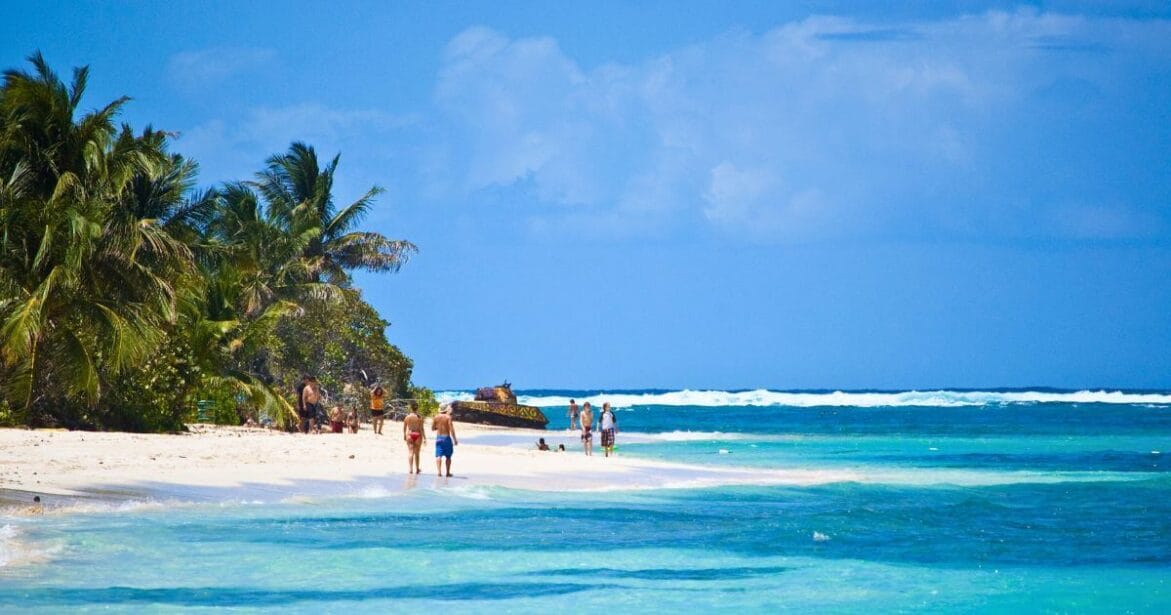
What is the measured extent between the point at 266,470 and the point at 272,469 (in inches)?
10.0

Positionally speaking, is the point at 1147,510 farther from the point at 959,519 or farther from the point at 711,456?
the point at 711,456

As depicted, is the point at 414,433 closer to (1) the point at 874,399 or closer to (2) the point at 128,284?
(2) the point at 128,284

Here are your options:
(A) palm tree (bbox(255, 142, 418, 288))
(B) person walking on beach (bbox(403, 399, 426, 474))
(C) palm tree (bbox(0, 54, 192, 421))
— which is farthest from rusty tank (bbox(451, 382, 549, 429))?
(B) person walking on beach (bbox(403, 399, 426, 474))

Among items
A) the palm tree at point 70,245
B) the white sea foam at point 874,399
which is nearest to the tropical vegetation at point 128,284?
the palm tree at point 70,245

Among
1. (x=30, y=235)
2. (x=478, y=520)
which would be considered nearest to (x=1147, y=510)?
(x=478, y=520)

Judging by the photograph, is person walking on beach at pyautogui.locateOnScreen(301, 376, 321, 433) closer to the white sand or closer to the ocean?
the white sand

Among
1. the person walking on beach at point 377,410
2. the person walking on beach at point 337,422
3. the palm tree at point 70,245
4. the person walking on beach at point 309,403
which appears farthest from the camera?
the person walking on beach at point 377,410

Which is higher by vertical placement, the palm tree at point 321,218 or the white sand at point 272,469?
the palm tree at point 321,218

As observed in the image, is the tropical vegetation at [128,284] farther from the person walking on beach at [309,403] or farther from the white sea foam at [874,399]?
the white sea foam at [874,399]

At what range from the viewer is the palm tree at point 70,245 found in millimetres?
23719

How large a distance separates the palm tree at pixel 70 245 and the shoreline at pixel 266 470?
1.66 meters

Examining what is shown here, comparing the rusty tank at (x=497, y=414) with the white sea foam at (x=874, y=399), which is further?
the white sea foam at (x=874, y=399)

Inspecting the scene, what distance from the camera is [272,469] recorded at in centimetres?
2278

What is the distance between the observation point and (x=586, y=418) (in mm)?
32375
